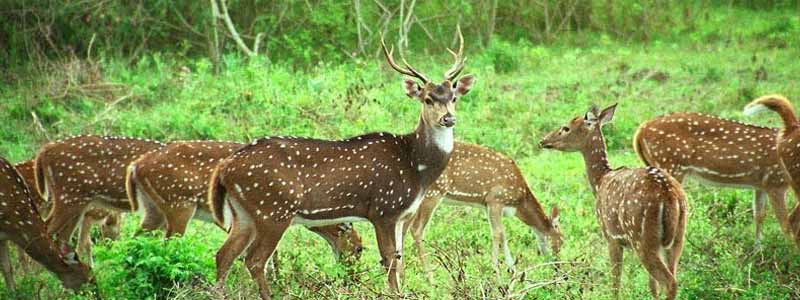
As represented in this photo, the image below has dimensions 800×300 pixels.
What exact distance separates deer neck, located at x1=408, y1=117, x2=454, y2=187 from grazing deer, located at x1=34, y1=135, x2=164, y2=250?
248cm

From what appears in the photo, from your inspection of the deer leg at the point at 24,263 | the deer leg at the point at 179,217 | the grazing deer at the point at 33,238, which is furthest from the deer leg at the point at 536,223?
the deer leg at the point at 24,263

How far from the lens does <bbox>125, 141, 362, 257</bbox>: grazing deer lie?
9.32m

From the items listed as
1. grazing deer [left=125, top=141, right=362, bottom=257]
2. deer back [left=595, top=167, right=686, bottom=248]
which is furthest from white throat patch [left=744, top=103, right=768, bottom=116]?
grazing deer [left=125, top=141, right=362, bottom=257]

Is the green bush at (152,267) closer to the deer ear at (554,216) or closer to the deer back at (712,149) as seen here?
the deer ear at (554,216)

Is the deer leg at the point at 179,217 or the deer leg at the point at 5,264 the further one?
the deer leg at the point at 179,217

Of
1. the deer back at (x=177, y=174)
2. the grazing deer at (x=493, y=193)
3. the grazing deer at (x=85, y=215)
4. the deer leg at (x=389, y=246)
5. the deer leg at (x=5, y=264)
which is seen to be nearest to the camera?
the deer leg at (x=389, y=246)

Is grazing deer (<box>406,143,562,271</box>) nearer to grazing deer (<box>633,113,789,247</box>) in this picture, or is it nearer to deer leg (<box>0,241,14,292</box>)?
grazing deer (<box>633,113,789,247</box>)

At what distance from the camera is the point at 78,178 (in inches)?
383

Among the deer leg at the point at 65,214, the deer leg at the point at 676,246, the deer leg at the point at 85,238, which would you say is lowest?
the deer leg at the point at 85,238

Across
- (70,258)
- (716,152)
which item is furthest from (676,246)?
(70,258)

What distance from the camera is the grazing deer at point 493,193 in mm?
10328

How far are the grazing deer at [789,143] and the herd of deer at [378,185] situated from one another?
11 millimetres

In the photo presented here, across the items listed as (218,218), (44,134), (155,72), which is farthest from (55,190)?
(155,72)

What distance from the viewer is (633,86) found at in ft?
50.0
